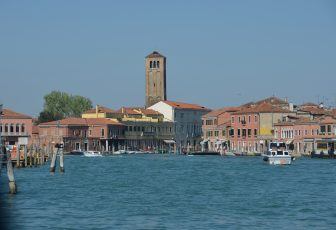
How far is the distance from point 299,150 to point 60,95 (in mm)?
31464

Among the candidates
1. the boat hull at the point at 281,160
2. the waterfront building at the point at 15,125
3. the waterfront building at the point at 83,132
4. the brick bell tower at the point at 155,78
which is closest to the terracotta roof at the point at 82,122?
the waterfront building at the point at 83,132

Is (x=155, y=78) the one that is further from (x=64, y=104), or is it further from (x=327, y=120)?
(x=327, y=120)

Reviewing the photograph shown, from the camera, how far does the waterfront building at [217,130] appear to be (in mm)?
72812

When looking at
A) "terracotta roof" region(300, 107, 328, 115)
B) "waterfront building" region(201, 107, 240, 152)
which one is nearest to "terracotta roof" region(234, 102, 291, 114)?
"terracotta roof" region(300, 107, 328, 115)

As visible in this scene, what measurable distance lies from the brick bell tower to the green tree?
6.02 meters

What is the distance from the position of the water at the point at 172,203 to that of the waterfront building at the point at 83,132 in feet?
147

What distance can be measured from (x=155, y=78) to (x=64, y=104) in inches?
362

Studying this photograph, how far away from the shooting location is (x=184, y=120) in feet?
290

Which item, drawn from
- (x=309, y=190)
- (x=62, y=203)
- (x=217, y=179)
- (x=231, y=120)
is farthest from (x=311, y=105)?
(x=62, y=203)

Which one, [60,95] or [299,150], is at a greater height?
[60,95]

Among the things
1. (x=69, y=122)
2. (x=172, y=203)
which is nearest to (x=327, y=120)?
(x=69, y=122)

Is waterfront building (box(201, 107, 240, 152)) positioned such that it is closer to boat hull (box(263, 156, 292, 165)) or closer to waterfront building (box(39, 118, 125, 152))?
waterfront building (box(39, 118, 125, 152))

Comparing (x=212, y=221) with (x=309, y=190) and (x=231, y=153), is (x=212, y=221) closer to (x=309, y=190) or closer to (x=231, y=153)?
(x=309, y=190)

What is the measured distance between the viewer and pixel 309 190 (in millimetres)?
26031
